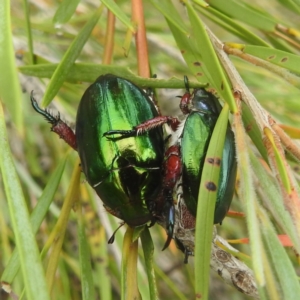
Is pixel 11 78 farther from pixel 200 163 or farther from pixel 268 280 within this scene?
pixel 200 163

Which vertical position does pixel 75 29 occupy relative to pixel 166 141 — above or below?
above

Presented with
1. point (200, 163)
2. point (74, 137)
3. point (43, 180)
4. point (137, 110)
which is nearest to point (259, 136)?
point (200, 163)

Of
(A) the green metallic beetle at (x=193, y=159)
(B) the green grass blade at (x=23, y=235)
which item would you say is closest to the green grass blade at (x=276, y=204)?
(A) the green metallic beetle at (x=193, y=159)

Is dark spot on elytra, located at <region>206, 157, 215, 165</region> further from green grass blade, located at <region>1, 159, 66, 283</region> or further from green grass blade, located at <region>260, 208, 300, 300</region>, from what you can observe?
green grass blade, located at <region>1, 159, 66, 283</region>

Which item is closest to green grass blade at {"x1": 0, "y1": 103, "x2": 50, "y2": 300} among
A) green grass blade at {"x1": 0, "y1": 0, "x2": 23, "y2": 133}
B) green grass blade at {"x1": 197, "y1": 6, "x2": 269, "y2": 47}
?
green grass blade at {"x1": 0, "y1": 0, "x2": 23, "y2": 133}

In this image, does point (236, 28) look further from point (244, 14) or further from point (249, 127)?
point (249, 127)

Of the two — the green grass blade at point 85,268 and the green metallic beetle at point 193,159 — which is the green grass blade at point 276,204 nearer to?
the green metallic beetle at point 193,159
